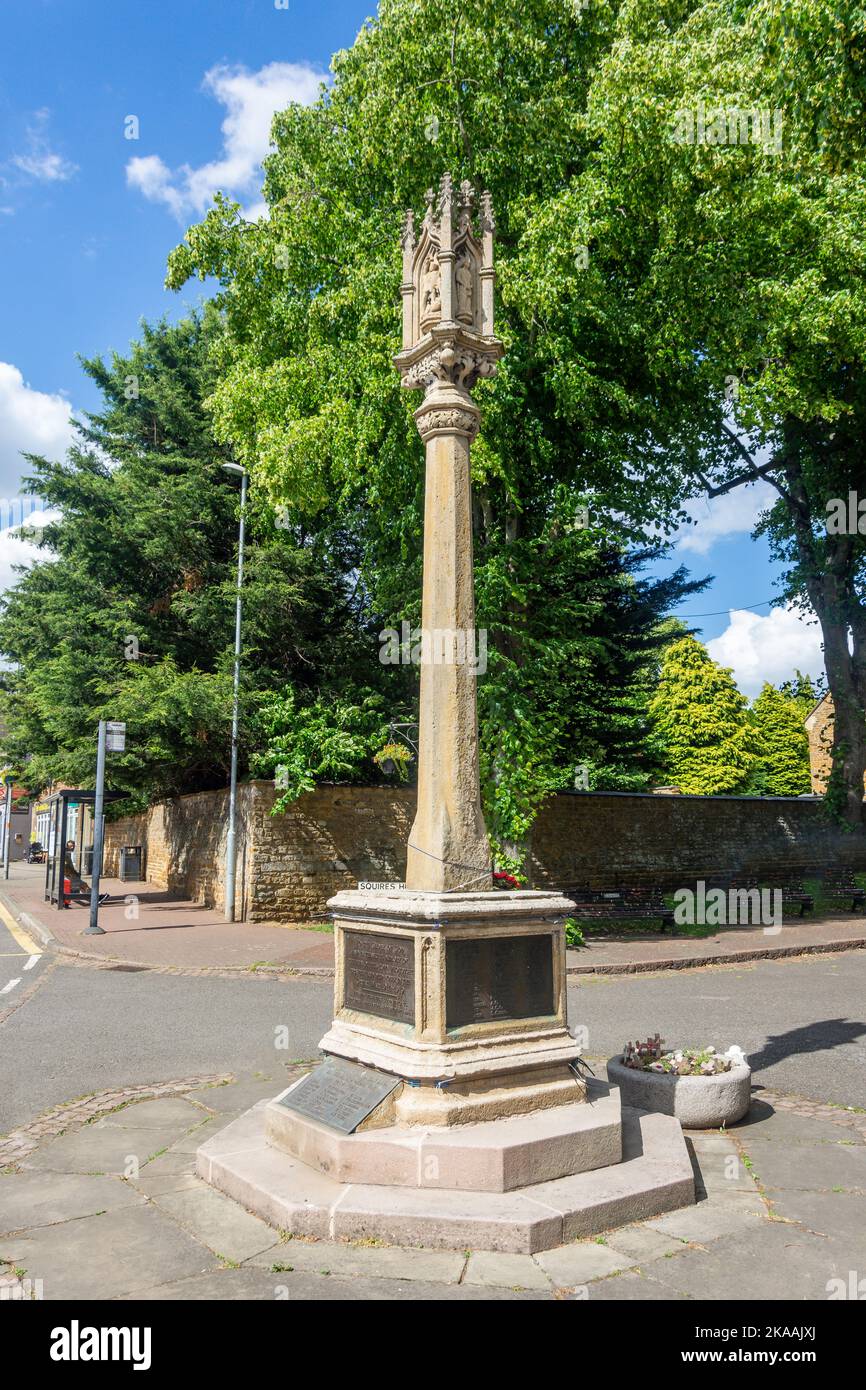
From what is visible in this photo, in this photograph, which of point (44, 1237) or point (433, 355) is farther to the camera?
point (433, 355)

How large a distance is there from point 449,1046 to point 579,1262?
1.28 m

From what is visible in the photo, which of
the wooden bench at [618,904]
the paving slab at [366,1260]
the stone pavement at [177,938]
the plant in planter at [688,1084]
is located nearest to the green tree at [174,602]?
the stone pavement at [177,938]

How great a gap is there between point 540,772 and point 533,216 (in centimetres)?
856

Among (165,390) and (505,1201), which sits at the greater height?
(165,390)

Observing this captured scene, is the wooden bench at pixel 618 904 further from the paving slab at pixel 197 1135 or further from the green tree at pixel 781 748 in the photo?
the green tree at pixel 781 748

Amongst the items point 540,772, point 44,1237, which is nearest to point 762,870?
point 540,772

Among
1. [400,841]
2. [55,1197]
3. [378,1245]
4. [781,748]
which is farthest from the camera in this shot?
[781,748]

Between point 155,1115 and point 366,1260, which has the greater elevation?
point 366,1260

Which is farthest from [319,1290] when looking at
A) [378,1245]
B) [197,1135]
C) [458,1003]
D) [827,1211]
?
[827,1211]

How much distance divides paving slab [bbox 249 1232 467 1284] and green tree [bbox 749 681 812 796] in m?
43.1

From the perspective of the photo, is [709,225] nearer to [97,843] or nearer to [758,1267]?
[758,1267]

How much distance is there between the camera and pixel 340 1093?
17.2ft

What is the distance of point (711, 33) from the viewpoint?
14.5m

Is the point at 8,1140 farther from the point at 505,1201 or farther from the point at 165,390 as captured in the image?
the point at 165,390
